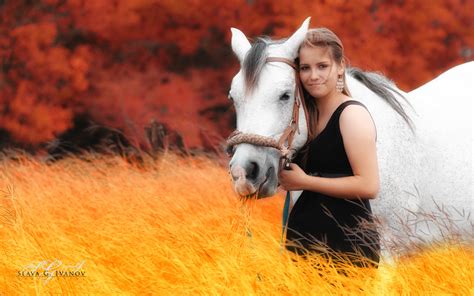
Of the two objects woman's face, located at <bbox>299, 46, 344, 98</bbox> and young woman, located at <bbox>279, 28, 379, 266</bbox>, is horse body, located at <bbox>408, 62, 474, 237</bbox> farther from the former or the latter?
woman's face, located at <bbox>299, 46, 344, 98</bbox>

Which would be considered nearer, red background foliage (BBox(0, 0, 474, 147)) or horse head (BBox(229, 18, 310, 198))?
horse head (BBox(229, 18, 310, 198))

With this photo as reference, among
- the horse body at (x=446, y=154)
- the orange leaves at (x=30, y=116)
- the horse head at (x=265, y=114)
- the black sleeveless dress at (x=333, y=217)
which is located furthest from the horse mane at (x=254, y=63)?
the orange leaves at (x=30, y=116)

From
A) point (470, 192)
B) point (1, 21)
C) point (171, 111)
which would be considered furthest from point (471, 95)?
point (1, 21)

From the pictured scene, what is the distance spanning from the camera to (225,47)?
11.7 meters

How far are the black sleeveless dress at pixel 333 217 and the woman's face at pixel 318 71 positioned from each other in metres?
0.13

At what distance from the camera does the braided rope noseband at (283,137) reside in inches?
145

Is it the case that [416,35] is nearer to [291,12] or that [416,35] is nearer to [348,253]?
[291,12]

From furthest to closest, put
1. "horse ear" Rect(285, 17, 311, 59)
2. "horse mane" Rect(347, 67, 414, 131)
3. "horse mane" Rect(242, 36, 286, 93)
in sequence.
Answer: "horse mane" Rect(347, 67, 414, 131), "horse ear" Rect(285, 17, 311, 59), "horse mane" Rect(242, 36, 286, 93)

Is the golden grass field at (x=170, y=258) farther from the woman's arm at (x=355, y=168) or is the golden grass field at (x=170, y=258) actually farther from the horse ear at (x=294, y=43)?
the horse ear at (x=294, y=43)

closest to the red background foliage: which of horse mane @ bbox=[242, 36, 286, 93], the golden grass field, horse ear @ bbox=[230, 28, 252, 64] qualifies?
the golden grass field

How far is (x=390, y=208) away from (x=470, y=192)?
65cm

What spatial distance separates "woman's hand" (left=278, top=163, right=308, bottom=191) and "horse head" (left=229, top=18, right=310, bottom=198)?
7cm

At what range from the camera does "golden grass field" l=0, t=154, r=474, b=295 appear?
12.9ft

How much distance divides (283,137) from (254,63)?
372 mm
